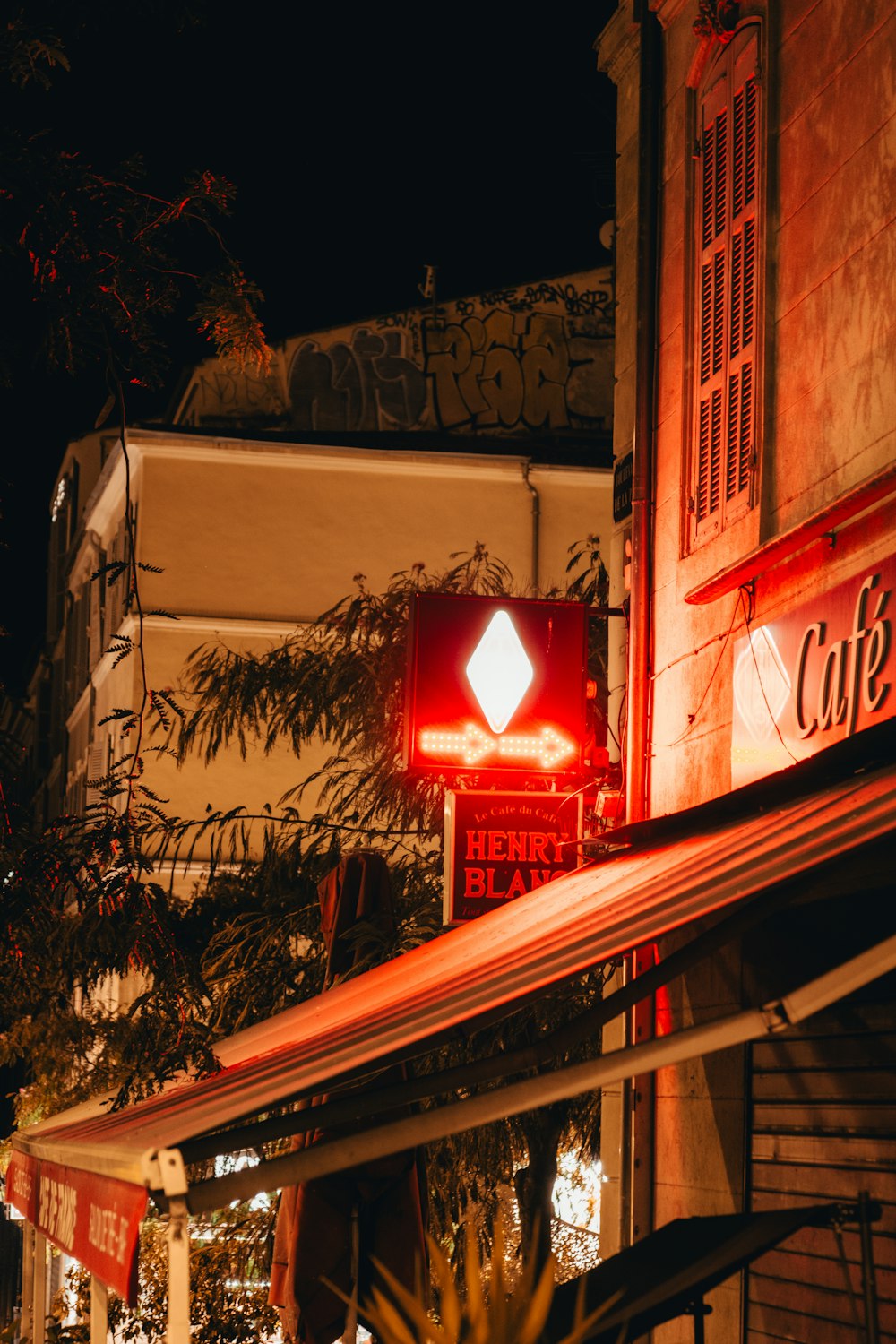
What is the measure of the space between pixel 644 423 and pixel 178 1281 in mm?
6391

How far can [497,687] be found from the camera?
953 centimetres

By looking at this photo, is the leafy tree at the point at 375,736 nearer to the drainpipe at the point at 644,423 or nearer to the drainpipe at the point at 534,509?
the drainpipe at the point at 644,423

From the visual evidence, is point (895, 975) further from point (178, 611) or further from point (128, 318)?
point (178, 611)

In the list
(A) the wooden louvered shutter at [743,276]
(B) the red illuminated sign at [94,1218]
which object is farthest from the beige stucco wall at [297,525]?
(B) the red illuminated sign at [94,1218]

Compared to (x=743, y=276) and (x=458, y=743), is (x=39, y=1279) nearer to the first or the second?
(x=458, y=743)

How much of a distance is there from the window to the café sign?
3.12 feet

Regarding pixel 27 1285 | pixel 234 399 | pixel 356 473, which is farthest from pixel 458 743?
pixel 234 399

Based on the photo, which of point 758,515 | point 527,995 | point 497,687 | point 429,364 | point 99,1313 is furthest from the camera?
point 429,364

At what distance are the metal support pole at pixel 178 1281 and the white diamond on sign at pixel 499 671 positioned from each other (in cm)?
579

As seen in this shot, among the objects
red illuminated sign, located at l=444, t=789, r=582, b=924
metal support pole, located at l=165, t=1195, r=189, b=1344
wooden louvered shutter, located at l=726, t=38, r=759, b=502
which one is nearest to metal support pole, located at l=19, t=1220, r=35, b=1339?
red illuminated sign, located at l=444, t=789, r=582, b=924

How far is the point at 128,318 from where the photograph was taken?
22.0 feet

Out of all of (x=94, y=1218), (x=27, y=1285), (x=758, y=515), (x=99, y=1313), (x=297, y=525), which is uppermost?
(x=297, y=525)

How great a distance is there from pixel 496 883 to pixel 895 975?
3723 millimetres

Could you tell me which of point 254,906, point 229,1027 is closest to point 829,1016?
point 229,1027
